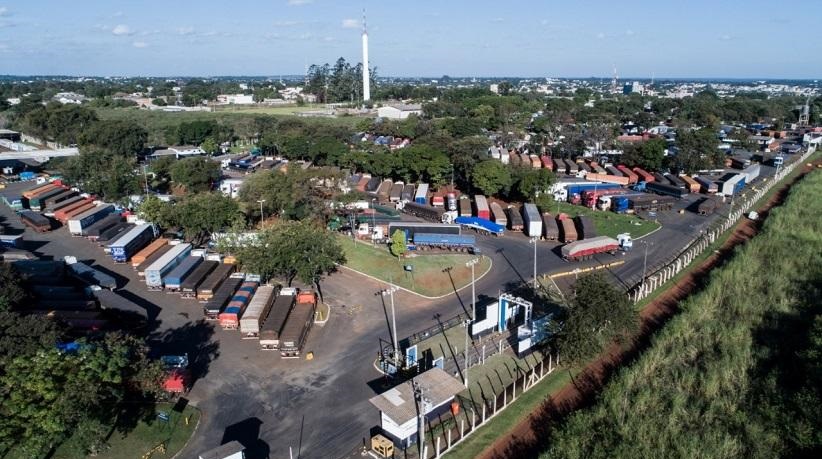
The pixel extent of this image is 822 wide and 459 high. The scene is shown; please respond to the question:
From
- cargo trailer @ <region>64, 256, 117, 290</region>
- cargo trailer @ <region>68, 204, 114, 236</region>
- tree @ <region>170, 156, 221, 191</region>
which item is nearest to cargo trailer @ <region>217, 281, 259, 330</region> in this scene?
cargo trailer @ <region>64, 256, 117, 290</region>

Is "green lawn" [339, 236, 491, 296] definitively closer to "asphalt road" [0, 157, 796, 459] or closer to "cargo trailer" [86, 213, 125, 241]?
"asphalt road" [0, 157, 796, 459]

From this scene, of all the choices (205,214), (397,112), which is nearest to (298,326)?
(205,214)

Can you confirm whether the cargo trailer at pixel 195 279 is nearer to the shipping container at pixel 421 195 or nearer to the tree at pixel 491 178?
the shipping container at pixel 421 195

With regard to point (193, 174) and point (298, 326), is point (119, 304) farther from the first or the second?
point (193, 174)

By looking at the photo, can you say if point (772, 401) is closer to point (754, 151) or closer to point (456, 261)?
point (456, 261)

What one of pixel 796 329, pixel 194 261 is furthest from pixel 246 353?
pixel 796 329
